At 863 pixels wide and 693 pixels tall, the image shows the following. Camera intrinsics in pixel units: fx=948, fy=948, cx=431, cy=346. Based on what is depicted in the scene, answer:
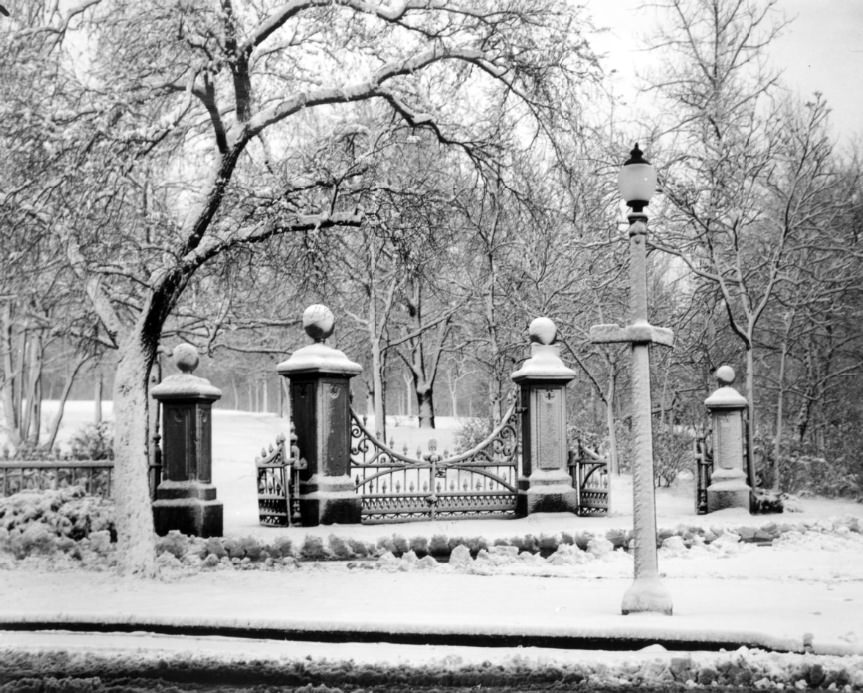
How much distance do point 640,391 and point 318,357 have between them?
22.7ft

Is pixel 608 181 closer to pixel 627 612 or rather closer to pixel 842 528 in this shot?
pixel 842 528

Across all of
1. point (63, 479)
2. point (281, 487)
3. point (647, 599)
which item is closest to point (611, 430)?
point (281, 487)

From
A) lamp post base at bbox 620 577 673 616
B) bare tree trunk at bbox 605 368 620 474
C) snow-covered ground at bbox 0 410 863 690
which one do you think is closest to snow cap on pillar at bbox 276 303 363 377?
snow-covered ground at bbox 0 410 863 690

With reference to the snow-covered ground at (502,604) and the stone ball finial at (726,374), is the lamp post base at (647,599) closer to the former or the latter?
the snow-covered ground at (502,604)

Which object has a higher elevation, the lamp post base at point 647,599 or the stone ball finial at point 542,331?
the stone ball finial at point 542,331

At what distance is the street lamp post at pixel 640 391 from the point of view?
7137 mm

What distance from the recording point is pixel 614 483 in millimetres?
20562

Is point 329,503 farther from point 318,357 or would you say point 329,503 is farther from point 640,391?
point 640,391

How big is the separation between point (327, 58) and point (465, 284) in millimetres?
19602

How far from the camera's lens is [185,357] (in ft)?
43.5

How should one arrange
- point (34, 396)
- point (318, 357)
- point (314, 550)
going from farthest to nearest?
1. point (34, 396)
2. point (318, 357)
3. point (314, 550)

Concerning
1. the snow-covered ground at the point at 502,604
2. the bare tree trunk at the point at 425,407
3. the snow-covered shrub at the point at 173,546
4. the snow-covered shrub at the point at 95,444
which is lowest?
the snow-covered ground at the point at 502,604

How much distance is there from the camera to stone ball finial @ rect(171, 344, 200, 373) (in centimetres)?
1321

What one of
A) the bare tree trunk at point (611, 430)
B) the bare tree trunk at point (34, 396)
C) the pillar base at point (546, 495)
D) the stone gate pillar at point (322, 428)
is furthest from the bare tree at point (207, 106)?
the bare tree trunk at point (34, 396)
